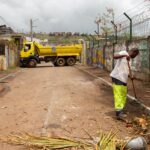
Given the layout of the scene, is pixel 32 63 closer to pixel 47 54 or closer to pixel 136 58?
pixel 47 54

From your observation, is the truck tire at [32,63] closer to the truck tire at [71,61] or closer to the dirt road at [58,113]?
the truck tire at [71,61]

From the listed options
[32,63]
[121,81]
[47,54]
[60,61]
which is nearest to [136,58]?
[121,81]

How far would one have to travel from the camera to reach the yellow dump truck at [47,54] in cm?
4544

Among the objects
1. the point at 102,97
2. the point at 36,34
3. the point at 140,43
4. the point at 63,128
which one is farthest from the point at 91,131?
the point at 36,34

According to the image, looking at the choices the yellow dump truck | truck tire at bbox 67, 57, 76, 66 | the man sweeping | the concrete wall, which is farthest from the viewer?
truck tire at bbox 67, 57, 76, 66

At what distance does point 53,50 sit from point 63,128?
36.7 metres

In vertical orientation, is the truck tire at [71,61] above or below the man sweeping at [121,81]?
below

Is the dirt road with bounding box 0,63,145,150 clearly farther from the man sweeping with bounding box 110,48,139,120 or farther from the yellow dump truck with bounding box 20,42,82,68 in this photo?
the yellow dump truck with bounding box 20,42,82,68

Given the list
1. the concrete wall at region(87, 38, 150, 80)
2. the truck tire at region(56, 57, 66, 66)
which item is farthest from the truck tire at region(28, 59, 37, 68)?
the concrete wall at region(87, 38, 150, 80)

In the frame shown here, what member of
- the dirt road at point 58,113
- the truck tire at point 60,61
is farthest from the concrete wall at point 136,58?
the truck tire at point 60,61

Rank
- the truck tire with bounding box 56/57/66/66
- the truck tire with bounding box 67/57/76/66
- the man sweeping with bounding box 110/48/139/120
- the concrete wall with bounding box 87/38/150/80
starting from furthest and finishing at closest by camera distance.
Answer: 1. the truck tire with bounding box 67/57/76/66
2. the truck tire with bounding box 56/57/66/66
3. the concrete wall with bounding box 87/38/150/80
4. the man sweeping with bounding box 110/48/139/120

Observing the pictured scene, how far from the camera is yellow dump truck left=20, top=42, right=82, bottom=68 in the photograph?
149 ft

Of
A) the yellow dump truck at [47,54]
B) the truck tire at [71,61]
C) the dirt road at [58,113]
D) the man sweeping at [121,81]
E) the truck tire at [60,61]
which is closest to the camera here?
the dirt road at [58,113]

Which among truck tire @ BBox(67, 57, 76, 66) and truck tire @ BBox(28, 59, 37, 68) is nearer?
truck tire @ BBox(28, 59, 37, 68)
